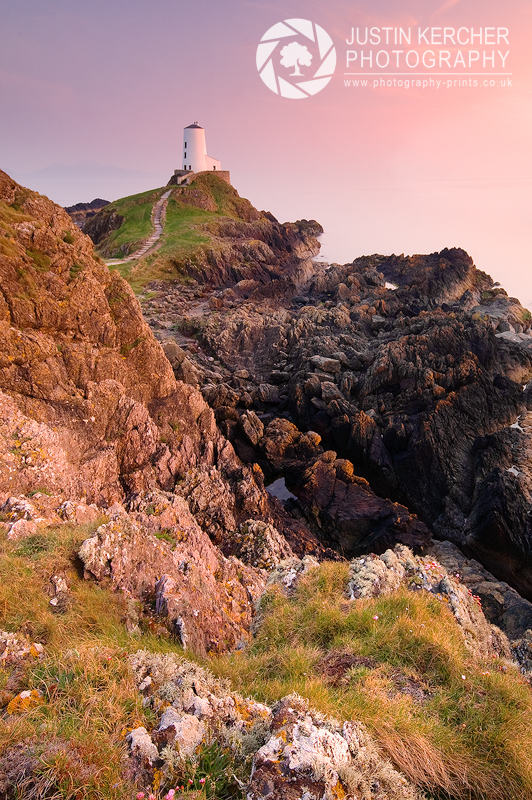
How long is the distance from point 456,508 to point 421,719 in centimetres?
1665

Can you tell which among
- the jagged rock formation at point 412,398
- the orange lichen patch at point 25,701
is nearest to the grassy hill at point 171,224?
the jagged rock formation at point 412,398

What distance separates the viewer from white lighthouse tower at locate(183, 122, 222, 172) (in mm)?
80688

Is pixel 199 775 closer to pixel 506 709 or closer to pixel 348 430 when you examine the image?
pixel 506 709

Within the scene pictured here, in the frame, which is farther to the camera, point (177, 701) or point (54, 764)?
point (177, 701)

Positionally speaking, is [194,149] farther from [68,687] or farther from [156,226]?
[68,687]

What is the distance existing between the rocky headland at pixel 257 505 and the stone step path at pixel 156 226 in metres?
23.4

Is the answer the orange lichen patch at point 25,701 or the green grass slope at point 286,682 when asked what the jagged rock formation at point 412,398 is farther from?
the orange lichen patch at point 25,701

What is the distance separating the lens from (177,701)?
4.33 metres

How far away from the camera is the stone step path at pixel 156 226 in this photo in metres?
53.7

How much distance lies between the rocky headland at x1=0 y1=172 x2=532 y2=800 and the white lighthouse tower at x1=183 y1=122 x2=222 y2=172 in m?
61.4

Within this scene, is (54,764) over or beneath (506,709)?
over

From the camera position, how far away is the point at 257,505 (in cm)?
1609

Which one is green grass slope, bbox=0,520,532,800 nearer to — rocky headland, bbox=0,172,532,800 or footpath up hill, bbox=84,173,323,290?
rocky headland, bbox=0,172,532,800

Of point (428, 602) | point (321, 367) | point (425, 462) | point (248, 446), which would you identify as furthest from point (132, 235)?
point (428, 602)
